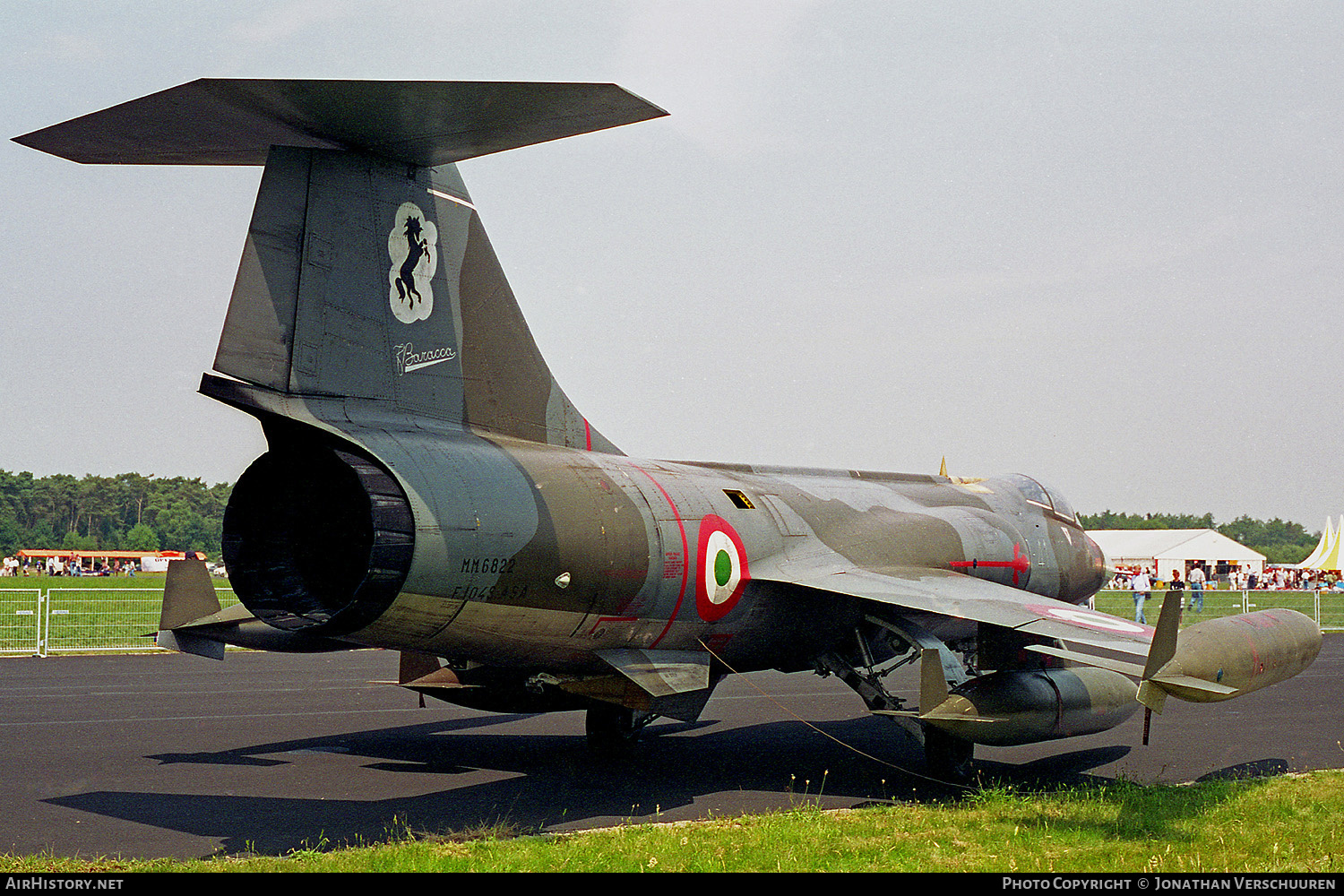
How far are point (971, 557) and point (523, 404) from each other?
552cm

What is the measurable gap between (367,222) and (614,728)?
5390mm

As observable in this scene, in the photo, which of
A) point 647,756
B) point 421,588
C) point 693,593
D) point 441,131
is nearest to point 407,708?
point 647,756

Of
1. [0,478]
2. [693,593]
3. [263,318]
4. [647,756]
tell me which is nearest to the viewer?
[263,318]

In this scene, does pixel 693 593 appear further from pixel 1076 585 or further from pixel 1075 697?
pixel 1076 585

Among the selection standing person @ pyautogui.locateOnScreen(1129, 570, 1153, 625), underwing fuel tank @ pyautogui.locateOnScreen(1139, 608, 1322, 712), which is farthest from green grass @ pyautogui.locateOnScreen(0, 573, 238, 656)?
standing person @ pyautogui.locateOnScreen(1129, 570, 1153, 625)

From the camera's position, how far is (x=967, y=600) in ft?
30.6

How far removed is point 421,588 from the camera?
703 centimetres

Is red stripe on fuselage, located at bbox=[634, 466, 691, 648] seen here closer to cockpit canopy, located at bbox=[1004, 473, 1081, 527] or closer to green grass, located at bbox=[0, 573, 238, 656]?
cockpit canopy, located at bbox=[1004, 473, 1081, 527]

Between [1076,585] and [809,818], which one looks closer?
[809,818]

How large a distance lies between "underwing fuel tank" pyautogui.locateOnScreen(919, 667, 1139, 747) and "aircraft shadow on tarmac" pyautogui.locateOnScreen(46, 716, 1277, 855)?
66 cm

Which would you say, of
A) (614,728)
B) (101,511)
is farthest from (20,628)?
(101,511)

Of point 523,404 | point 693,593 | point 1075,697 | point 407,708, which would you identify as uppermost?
point 523,404

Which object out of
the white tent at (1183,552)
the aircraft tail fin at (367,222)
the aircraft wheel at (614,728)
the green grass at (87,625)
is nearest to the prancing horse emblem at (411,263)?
the aircraft tail fin at (367,222)

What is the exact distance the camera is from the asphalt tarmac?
25.3ft
